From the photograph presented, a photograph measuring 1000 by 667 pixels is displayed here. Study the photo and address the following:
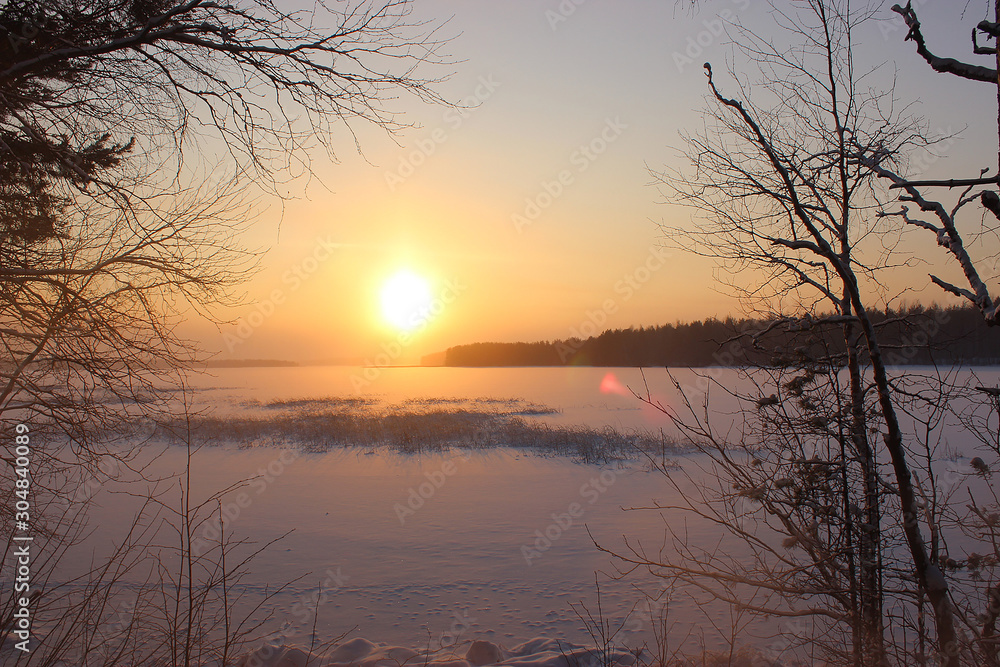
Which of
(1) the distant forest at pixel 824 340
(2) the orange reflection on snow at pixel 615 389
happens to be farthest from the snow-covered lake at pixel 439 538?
(2) the orange reflection on snow at pixel 615 389

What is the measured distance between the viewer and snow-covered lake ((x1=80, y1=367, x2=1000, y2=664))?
6.34 metres

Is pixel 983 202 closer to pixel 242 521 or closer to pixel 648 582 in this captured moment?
pixel 648 582

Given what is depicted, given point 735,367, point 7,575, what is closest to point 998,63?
point 735,367

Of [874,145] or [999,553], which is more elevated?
[874,145]

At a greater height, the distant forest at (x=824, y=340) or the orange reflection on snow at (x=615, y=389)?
the distant forest at (x=824, y=340)

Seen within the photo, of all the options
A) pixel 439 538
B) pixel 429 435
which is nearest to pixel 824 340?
pixel 439 538

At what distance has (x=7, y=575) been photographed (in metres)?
6.92

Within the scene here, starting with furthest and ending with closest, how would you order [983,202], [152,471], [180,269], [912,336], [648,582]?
[152,471] → [648,582] → [912,336] → [180,269] → [983,202]

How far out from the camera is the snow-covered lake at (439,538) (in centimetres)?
634

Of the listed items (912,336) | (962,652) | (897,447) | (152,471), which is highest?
(912,336)

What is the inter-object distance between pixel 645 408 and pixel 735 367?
91.1ft

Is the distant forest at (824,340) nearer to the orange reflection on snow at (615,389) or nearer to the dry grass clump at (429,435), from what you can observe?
the dry grass clump at (429,435)

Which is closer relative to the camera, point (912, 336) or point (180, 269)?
point (180, 269)

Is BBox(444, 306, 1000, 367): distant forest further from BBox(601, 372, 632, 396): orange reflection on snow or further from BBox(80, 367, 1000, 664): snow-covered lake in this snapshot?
BBox(601, 372, 632, 396): orange reflection on snow
